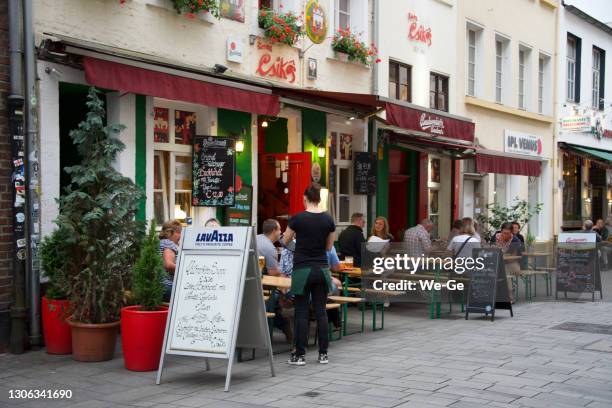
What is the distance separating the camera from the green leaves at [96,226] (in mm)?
7652

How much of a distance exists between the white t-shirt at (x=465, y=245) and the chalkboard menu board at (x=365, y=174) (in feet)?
9.71

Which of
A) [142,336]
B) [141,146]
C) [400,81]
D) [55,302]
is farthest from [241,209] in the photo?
[400,81]

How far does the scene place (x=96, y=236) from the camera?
7770 millimetres

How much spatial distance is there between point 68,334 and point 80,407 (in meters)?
2.15

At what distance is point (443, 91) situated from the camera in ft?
57.6

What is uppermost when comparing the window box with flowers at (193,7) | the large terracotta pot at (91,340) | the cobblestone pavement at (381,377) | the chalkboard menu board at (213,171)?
the window box with flowers at (193,7)

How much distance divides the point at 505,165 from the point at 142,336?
1046 centimetres

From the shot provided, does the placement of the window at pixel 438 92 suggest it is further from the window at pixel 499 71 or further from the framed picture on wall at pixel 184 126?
the framed picture on wall at pixel 184 126

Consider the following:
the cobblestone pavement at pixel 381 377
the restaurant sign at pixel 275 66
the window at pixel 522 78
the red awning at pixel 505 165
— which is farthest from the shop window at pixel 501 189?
the cobblestone pavement at pixel 381 377

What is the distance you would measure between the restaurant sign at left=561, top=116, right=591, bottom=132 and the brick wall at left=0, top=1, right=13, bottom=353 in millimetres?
17748

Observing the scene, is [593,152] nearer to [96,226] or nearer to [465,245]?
[465,245]

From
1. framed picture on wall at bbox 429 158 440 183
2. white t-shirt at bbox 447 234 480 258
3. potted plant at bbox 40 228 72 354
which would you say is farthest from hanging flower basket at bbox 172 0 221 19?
→ framed picture on wall at bbox 429 158 440 183

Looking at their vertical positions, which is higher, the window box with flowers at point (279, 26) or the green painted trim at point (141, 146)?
the window box with flowers at point (279, 26)

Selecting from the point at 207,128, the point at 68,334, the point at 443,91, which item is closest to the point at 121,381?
the point at 68,334
